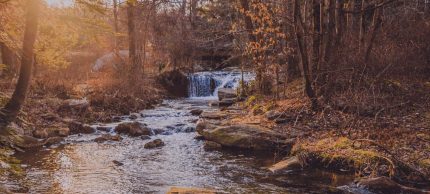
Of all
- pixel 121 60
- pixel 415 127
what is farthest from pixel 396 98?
pixel 121 60

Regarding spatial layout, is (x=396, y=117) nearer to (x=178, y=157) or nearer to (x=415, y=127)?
(x=415, y=127)

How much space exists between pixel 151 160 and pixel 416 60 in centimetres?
804

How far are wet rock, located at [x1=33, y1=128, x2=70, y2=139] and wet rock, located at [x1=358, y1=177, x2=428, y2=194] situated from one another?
28.3ft

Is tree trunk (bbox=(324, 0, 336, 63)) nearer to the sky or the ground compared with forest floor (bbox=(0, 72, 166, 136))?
nearer to the sky

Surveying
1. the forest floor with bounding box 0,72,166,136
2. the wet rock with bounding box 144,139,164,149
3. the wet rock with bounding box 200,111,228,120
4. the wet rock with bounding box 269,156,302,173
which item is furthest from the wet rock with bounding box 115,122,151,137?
the wet rock with bounding box 269,156,302,173

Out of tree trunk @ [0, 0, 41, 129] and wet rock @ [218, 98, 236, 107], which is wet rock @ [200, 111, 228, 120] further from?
tree trunk @ [0, 0, 41, 129]

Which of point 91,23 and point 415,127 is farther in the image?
point 415,127

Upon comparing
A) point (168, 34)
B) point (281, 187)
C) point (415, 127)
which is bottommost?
point (281, 187)

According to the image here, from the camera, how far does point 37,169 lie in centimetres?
902

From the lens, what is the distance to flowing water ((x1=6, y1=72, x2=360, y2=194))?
25.7 ft

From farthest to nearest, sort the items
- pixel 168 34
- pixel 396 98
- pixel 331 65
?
pixel 168 34 → pixel 331 65 → pixel 396 98

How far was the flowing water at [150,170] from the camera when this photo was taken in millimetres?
7832

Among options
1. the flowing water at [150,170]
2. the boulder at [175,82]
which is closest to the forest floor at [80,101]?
the flowing water at [150,170]

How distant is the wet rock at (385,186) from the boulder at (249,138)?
3.01 meters
